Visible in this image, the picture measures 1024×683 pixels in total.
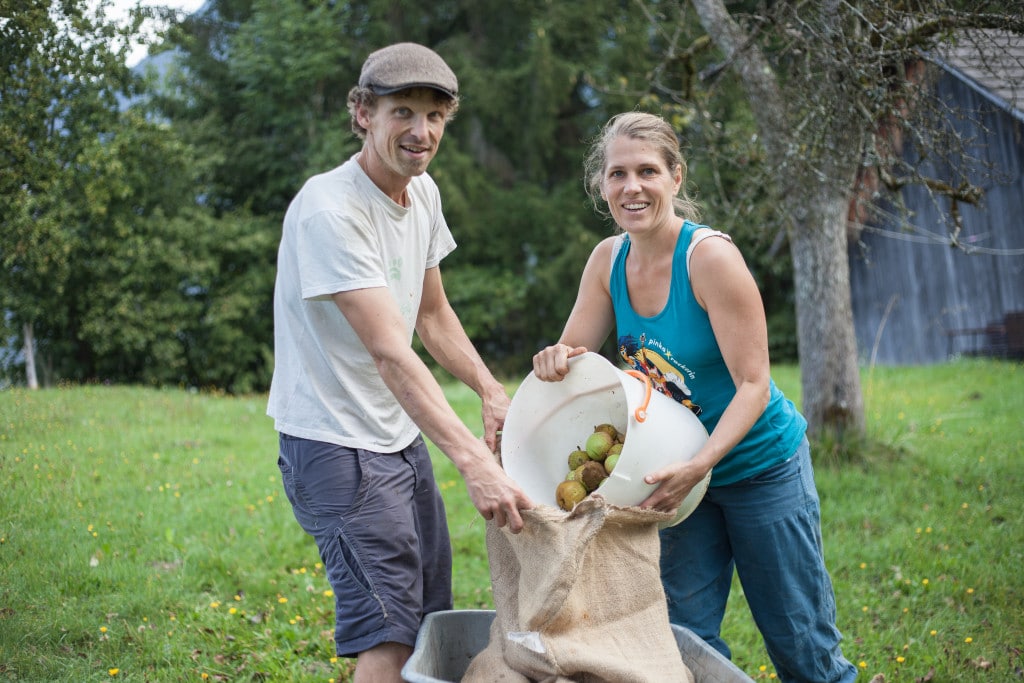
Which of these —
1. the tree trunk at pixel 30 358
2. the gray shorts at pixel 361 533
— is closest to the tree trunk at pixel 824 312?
the gray shorts at pixel 361 533

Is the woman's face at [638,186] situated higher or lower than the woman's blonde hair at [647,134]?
lower

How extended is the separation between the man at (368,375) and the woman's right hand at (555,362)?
0.28m

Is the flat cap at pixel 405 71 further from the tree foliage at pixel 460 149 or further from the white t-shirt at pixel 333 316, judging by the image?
the tree foliage at pixel 460 149

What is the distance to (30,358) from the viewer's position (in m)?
3.72

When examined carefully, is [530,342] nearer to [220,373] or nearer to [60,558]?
[220,373]

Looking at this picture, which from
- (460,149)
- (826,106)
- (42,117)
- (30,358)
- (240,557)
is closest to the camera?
(42,117)

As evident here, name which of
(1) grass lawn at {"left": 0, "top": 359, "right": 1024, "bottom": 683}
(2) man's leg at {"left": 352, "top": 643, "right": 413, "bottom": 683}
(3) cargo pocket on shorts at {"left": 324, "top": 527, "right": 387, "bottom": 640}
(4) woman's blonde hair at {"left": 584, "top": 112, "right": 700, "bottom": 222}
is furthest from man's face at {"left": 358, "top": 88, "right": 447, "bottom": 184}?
(1) grass lawn at {"left": 0, "top": 359, "right": 1024, "bottom": 683}

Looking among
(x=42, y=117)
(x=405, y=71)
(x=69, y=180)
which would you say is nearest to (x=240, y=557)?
(x=69, y=180)

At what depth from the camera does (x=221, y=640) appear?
3709 mm

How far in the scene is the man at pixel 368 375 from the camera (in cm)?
234

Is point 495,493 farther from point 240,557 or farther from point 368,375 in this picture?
point 240,557

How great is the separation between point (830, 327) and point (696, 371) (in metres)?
4.26

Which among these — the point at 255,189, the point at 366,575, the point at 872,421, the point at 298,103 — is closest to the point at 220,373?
the point at 255,189

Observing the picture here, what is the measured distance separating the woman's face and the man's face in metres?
0.50
